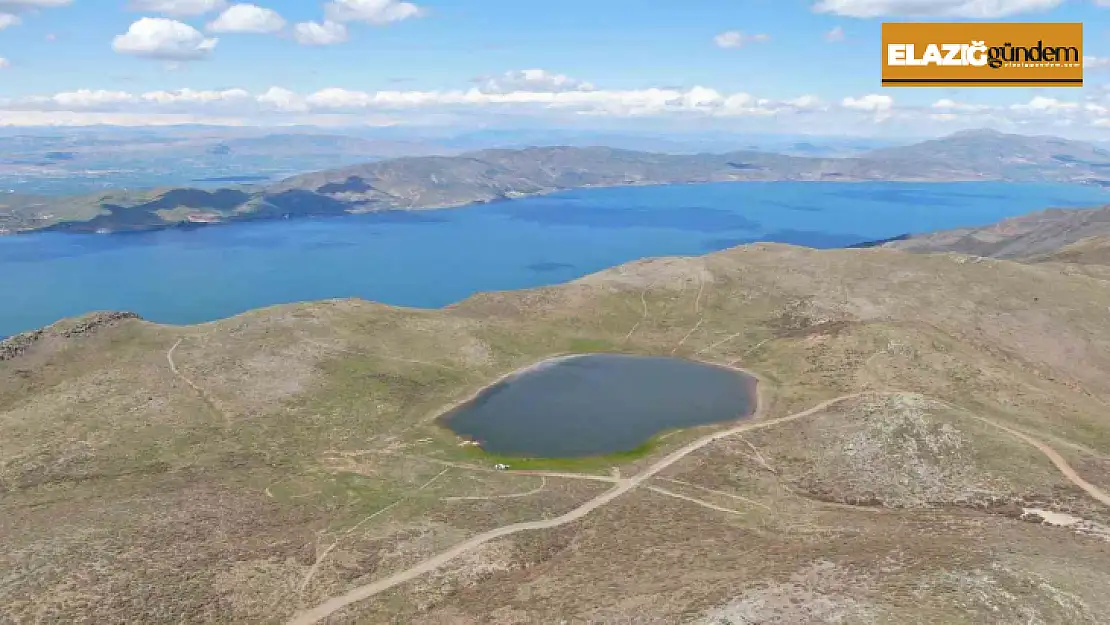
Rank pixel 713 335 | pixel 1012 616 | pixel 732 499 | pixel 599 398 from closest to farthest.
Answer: pixel 1012 616
pixel 732 499
pixel 599 398
pixel 713 335

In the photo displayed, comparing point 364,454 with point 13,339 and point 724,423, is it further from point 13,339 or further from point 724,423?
point 13,339

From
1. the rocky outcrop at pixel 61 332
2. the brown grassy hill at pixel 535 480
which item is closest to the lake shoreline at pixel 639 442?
the brown grassy hill at pixel 535 480

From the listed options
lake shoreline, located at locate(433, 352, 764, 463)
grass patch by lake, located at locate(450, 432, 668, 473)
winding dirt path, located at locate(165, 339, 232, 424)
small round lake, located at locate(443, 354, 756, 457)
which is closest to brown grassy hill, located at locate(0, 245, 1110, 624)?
winding dirt path, located at locate(165, 339, 232, 424)

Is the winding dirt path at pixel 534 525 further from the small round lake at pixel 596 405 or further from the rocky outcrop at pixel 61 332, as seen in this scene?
the rocky outcrop at pixel 61 332

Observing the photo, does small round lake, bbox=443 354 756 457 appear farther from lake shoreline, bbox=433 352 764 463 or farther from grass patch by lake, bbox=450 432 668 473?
grass patch by lake, bbox=450 432 668 473

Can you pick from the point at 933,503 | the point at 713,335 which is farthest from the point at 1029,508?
the point at 713,335

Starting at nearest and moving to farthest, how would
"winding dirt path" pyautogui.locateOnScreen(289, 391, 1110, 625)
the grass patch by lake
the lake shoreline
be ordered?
"winding dirt path" pyautogui.locateOnScreen(289, 391, 1110, 625) < the grass patch by lake < the lake shoreline
